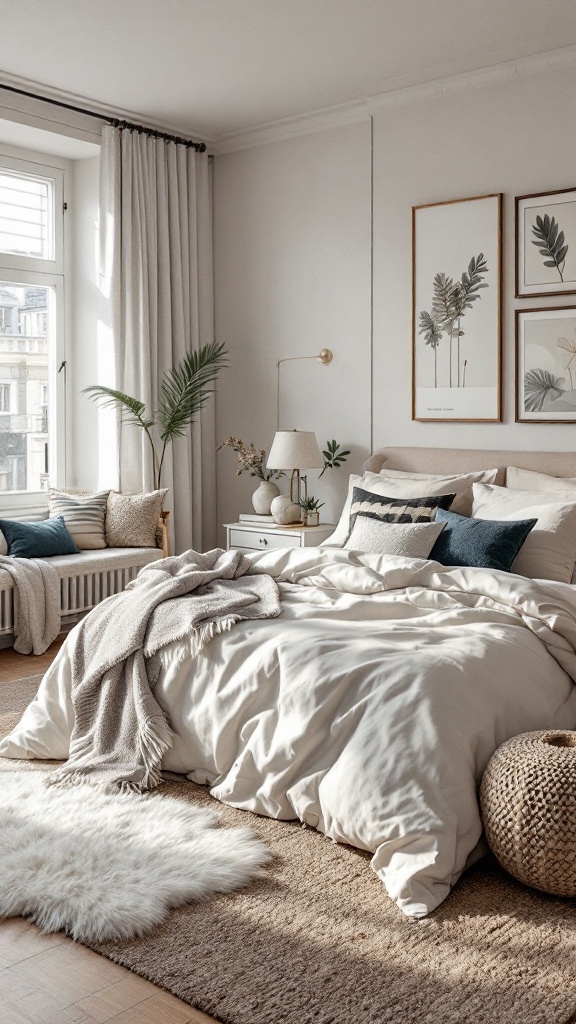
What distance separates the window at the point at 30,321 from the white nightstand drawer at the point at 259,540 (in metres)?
1.28

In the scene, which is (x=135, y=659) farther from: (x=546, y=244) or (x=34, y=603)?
(x=546, y=244)

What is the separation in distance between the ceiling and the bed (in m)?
2.37

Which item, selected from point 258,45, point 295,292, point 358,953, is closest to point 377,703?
point 358,953

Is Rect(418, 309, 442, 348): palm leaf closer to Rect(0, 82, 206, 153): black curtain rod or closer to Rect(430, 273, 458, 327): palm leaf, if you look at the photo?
Rect(430, 273, 458, 327): palm leaf

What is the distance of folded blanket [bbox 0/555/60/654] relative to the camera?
193 inches

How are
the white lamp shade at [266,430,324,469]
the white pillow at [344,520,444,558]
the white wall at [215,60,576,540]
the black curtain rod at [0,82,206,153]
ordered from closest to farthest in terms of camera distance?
the white pillow at [344,520,444,558] → the white wall at [215,60,576,540] → the black curtain rod at [0,82,206,153] → the white lamp shade at [266,430,324,469]

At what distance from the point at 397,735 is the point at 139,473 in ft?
11.7

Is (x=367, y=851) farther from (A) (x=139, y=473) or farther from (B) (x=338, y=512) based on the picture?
(A) (x=139, y=473)

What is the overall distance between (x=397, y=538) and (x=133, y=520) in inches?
81.2

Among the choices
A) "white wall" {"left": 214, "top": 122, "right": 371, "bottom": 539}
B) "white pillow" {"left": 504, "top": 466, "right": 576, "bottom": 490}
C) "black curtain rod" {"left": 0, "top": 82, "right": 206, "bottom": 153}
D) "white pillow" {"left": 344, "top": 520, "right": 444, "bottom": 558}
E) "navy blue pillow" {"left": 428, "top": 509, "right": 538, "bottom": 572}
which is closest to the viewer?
"navy blue pillow" {"left": 428, "top": 509, "right": 538, "bottom": 572}

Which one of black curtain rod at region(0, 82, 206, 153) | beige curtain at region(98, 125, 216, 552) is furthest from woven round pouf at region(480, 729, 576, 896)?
black curtain rod at region(0, 82, 206, 153)

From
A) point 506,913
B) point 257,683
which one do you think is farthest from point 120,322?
point 506,913

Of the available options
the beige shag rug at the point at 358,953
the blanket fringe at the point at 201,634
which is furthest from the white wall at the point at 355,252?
the beige shag rug at the point at 358,953

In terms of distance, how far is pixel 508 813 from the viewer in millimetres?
2422
